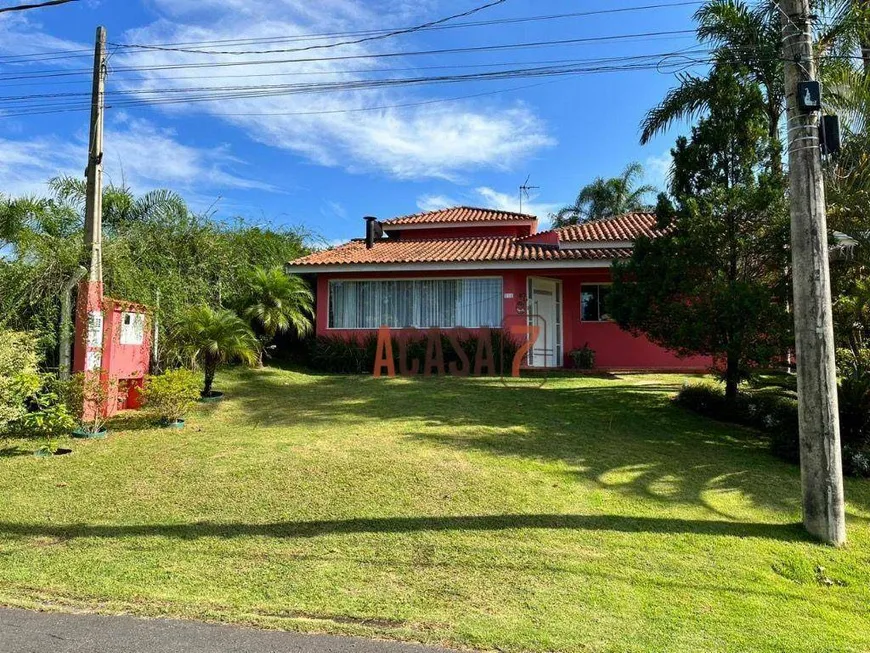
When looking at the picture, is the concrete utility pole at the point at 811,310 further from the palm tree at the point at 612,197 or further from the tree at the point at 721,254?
the palm tree at the point at 612,197

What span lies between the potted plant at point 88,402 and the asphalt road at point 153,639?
176 inches

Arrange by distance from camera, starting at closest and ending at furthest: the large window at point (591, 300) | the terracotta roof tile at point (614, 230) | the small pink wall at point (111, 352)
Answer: the small pink wall at point (111, 352), the terracotta roof tile at point (614, 230), the large window at point (591, 300)

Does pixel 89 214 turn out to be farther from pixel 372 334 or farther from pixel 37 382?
pixel 372 334

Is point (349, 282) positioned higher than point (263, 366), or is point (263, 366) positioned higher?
point (349, 282)

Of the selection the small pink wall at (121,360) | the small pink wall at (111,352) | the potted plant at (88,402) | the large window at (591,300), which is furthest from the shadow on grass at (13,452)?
the large window at (591,300)

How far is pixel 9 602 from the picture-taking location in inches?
150

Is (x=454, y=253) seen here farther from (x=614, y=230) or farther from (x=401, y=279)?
(x=614, y=230)

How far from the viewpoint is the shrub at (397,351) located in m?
13.9

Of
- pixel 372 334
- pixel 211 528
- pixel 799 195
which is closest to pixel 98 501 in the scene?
pixel 211 528

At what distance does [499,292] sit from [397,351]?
299 centimetres

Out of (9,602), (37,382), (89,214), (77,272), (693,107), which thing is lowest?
(9,602)

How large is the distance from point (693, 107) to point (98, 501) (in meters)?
12.9

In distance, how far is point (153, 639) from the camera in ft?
11.0

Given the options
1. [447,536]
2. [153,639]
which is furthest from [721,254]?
[153,639]
